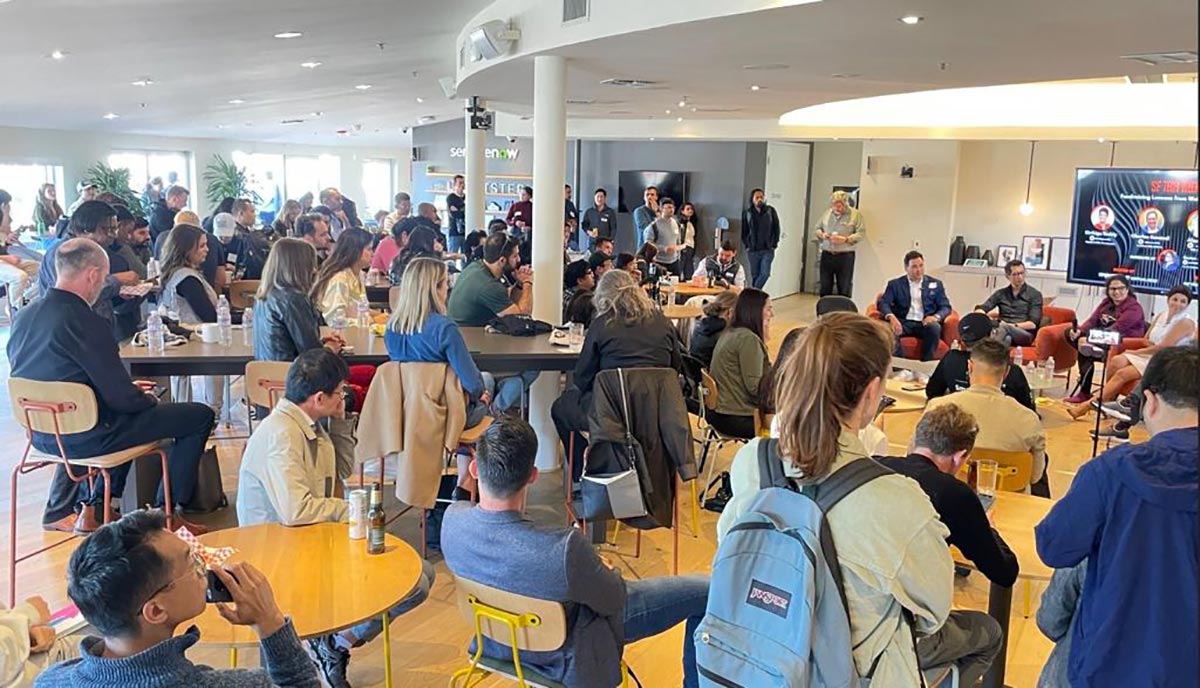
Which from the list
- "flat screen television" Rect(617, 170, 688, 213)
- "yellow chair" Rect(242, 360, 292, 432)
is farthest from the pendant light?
"yellow chair" Rect(242, 360, 292, 432)

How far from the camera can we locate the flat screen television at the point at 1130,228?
9.09 meters

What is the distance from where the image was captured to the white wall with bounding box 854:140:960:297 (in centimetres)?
1120

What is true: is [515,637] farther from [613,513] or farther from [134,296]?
[134,296]

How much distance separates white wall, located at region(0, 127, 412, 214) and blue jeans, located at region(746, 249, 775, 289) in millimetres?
11676

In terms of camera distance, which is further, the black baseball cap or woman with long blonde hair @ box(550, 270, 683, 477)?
the black baseball cap

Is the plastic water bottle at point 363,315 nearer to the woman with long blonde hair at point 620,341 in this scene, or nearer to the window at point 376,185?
the woman with long blonde hair at point 620,341

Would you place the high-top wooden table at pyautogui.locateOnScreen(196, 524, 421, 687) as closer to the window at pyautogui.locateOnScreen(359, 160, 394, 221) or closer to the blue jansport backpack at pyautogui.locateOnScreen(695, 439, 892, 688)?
the blue jansport backpack at pyautogui.locateOnScreen(695, 439, 892, 688)

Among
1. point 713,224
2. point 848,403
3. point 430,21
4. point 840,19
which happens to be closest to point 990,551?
point 848,403

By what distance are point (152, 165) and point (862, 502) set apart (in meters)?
19.0

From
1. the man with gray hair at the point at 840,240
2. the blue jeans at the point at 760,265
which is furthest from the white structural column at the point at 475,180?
the man with gray hair at the point at 840,240

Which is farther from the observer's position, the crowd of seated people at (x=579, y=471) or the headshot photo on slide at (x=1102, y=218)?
the headshot photo on slide at (x=1102, y=218)

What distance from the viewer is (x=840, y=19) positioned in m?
4.05

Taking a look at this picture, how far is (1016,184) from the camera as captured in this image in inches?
427

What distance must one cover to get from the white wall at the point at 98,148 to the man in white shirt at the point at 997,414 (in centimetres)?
1547
